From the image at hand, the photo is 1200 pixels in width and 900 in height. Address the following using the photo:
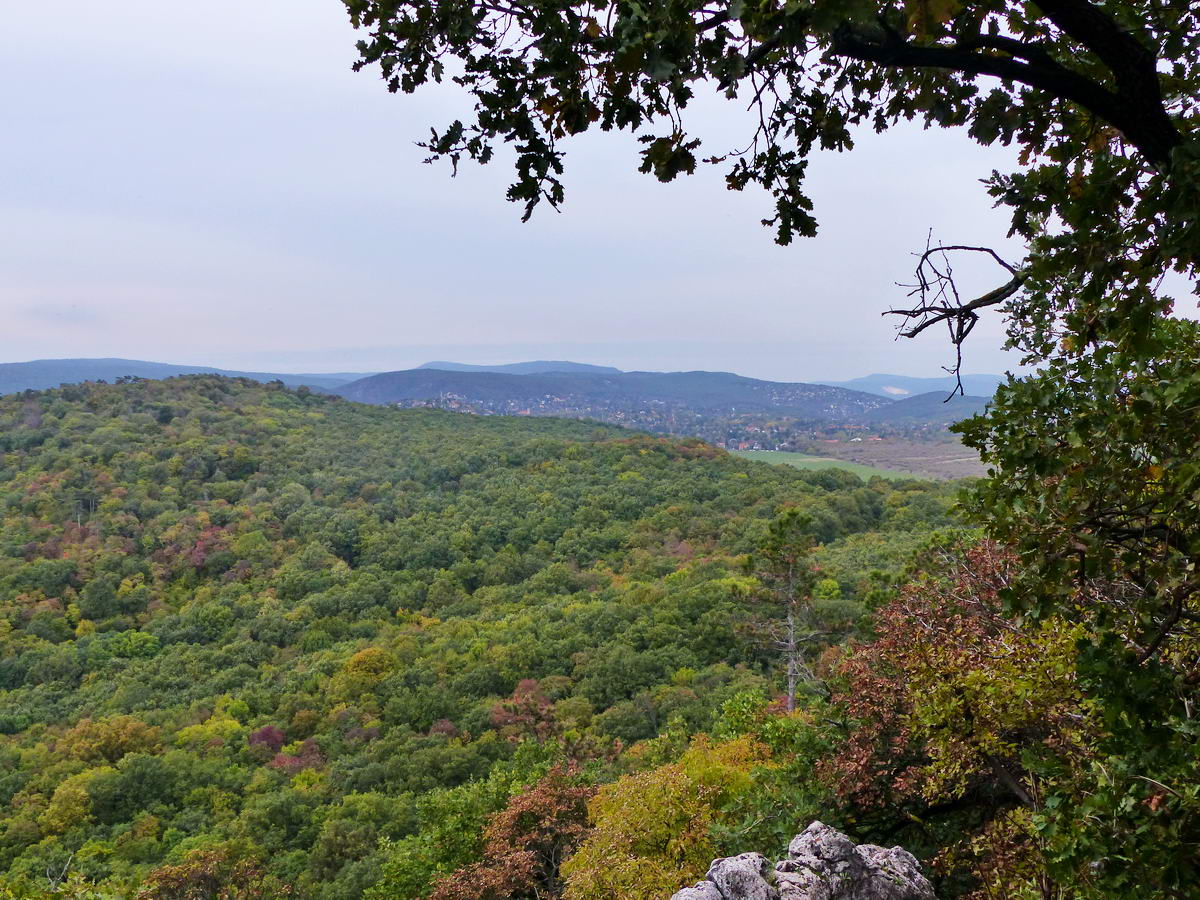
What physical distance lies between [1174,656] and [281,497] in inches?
2742

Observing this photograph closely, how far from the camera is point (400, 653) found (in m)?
37.1

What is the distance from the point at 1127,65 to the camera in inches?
77.0

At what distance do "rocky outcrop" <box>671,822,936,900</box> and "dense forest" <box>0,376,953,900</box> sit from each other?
121cm

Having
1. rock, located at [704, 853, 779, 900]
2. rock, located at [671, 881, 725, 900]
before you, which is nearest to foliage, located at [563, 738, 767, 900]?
rock, located at [704, 853, 779, 900]

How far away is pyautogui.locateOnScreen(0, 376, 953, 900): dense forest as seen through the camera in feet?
45.1

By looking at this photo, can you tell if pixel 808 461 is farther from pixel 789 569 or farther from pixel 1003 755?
pixel 1003 755

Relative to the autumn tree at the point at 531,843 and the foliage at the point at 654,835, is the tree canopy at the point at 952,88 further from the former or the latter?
the autumn tree at the point at 531,843

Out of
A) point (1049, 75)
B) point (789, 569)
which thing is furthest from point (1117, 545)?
point (789, 569)

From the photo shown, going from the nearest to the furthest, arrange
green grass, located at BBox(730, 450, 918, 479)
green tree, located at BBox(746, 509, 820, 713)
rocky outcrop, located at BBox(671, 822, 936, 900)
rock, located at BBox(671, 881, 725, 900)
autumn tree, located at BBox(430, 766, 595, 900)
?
1. rocky outcrop, located at BBox(671, 822, 936, 900)
2. rock, located at BBox(671, 881, 725, 900)
3. autumn tree, located at BBox(430, 766, 595, 900)
4. green tree, located at BBox(746, 509, 820, 713)
5. green grass, located at BBox(730, 450, 918, 479)

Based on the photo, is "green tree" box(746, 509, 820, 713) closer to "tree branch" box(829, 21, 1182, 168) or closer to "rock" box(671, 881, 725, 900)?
"rock" box(671, 881, 725, 900)

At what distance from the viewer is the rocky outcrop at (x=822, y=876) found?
602 centimetres

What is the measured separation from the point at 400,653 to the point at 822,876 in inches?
1364

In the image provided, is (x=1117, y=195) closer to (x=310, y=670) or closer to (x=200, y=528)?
(x=310, y=670)

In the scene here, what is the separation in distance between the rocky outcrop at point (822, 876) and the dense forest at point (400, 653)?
1206mm
